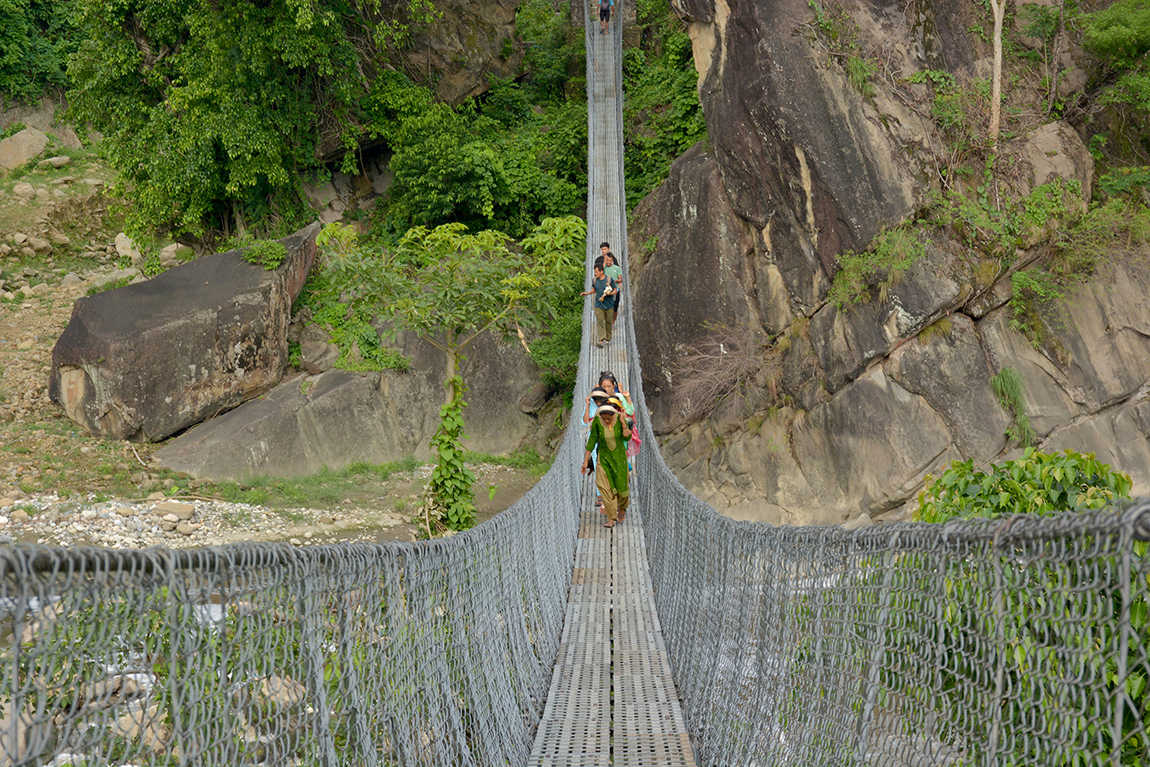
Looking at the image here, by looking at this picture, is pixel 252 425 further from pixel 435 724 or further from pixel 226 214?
pixel 435 724

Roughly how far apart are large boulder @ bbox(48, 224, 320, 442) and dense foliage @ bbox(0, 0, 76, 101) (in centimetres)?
777

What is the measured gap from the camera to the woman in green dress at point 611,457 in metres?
4.63

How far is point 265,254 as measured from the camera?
34.1 ft

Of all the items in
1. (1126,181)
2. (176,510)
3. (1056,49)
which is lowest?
(176,510)

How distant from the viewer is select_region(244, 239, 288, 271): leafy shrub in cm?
1038

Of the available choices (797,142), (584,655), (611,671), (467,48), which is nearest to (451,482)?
(584,655)

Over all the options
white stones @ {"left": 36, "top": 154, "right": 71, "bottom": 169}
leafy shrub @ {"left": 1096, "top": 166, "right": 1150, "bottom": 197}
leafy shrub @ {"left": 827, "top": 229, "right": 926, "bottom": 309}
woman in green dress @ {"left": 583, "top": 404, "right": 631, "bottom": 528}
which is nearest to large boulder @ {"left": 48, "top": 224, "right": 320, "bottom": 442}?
white stones @ {"left": 36, "top": 154, "right": 71, "bottom": 169}

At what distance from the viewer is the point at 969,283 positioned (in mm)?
7770

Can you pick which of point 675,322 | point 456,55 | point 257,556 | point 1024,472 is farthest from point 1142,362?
point 456,55

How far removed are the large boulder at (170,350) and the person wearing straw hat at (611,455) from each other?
264 inches

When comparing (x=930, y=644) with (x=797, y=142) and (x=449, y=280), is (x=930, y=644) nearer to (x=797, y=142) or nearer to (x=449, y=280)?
(x=449, y=280)

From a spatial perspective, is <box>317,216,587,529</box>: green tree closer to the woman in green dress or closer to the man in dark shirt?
the man in dark shirt

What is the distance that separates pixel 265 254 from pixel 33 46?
8.58m

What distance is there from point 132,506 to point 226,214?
507 centimetres
